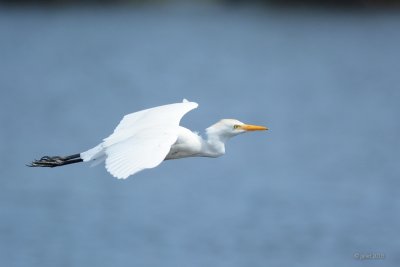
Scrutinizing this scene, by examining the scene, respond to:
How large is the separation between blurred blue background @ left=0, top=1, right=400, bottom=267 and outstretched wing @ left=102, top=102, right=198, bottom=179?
4170mm

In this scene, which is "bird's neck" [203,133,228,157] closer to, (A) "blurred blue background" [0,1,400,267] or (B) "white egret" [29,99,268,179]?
(B) "white egret" [29,99,268,179]

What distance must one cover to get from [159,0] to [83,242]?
50.8 feet

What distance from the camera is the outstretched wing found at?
241 inches

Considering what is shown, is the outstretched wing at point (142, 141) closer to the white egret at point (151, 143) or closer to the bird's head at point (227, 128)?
the white egret at point (151, 143)

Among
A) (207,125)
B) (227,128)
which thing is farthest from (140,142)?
(207,125)

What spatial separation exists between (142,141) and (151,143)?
0.41ft

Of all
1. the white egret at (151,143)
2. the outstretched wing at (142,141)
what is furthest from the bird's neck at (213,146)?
the outstretched wing at (142,141)

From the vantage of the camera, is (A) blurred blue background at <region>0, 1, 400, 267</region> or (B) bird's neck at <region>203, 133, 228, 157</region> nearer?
(B) bird's neck at <region>203, 133, 228, 157</region>

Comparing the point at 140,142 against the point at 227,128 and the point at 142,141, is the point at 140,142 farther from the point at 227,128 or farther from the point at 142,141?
the point at 227,128

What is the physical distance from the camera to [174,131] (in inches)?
272

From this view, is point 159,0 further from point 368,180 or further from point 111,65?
point 368,180

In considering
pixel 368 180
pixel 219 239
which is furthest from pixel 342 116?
pixel 219 239

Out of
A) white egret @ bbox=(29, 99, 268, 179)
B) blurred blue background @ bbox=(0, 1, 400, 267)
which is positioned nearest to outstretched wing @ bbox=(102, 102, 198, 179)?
white egret @ bbox=(29, 99, 268, 179)

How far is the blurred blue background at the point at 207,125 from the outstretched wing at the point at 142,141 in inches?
164
